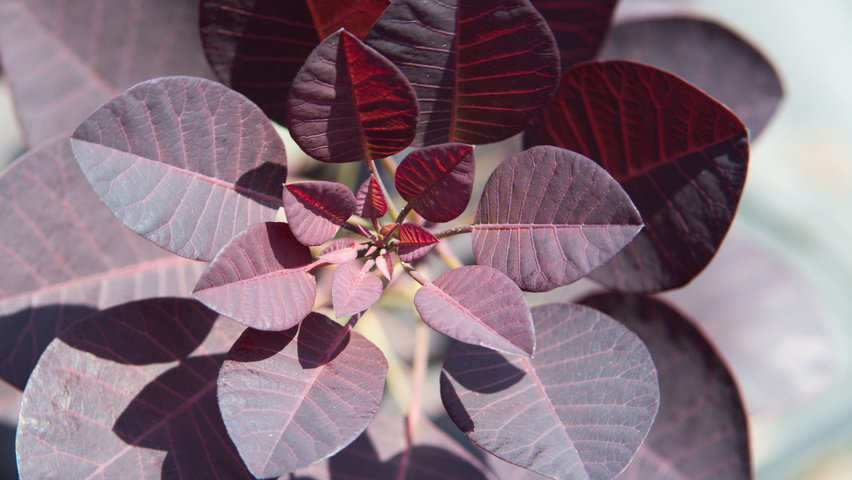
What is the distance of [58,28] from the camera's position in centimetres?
87

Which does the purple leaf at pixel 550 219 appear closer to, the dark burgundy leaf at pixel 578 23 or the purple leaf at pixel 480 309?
the purple leaf at pixel 480 309

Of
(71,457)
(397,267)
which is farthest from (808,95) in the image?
(71,457)

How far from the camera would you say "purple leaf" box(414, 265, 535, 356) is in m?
0.46

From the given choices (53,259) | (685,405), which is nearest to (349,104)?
(53,259)

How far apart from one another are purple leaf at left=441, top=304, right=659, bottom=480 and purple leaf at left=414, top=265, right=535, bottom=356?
0.10 m

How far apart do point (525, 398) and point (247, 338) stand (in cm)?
31

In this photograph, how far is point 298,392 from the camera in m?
0.52

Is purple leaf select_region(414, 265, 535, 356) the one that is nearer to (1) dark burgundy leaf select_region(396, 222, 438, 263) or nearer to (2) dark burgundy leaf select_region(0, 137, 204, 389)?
(1) dark burgundy leaf select_region(396, 222, 438, 263)

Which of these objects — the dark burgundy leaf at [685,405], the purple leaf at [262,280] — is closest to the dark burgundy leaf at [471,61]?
the purple leaf at [262,280]

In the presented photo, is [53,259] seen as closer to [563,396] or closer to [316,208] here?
[316,208]

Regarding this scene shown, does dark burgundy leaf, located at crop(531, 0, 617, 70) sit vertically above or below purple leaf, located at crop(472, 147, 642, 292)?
above

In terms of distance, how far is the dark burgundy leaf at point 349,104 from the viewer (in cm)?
48

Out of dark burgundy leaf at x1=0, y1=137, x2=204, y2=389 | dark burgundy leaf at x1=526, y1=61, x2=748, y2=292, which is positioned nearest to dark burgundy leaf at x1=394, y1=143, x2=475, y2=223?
dark burgundy leaf at x1=526, y1=61, x2=748, y2=292

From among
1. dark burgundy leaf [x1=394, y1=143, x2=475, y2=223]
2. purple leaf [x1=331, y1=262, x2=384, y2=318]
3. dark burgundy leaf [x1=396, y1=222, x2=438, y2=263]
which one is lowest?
purple leaf [x1=331, y1=262, x2=384, y2=318]
